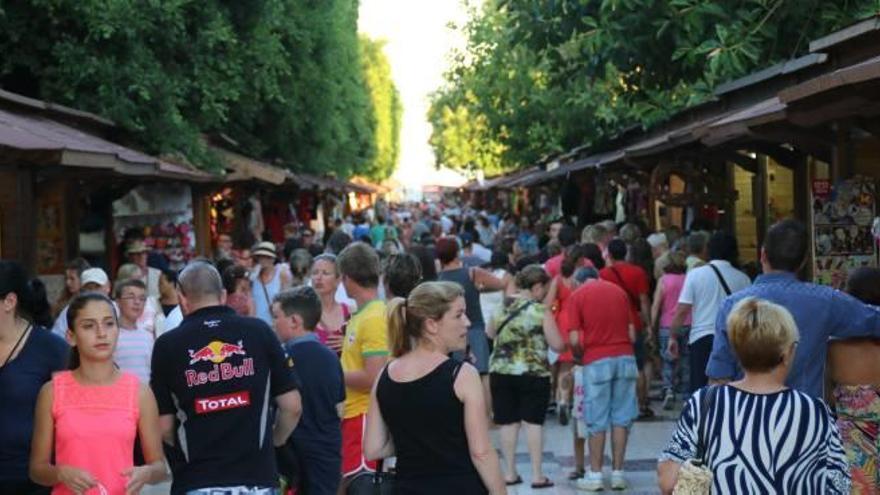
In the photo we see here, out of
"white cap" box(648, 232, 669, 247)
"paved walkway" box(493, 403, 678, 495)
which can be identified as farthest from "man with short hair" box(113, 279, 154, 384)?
"white cap" box(648, 232, 669, 247)

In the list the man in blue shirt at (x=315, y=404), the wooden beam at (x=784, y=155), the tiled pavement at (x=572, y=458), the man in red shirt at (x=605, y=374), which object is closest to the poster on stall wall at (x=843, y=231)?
the man in red shirt at (x=605, y=374)

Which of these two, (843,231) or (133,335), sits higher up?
(843,231)

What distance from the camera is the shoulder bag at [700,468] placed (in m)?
5.12

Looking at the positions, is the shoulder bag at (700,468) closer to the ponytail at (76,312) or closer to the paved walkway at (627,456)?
the ponytail at (76,312)

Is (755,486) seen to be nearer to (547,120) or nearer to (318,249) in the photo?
(318,249)

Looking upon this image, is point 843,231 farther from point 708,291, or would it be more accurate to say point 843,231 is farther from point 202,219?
point 202,219

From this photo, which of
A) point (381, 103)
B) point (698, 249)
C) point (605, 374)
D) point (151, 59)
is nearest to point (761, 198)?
point (698, 249)

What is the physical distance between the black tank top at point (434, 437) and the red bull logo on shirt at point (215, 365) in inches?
32.6

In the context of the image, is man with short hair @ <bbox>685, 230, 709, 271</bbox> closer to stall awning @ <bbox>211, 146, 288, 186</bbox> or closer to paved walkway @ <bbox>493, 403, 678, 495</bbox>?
paved walkway @ <bbox>493, 403, 678, 495</bbox>

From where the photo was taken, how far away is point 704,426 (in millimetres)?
5258

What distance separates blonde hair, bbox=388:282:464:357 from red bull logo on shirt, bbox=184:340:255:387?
67cm

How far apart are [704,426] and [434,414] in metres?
1.02

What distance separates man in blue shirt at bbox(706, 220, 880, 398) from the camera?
6664 millimetres

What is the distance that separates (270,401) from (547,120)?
26.6 meters
